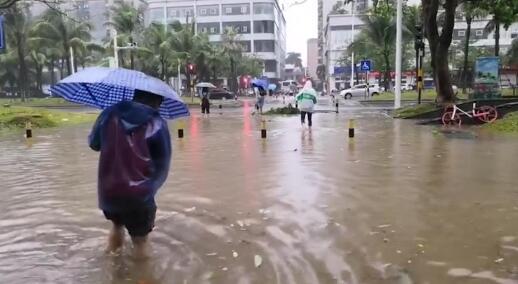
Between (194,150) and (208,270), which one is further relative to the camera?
(194,150)

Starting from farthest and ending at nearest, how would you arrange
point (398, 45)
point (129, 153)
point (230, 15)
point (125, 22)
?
point (230, 15)
point (125, 22)
point (398, 45)
point (129, 153)

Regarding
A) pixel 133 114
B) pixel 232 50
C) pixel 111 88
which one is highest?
pixel 232 50

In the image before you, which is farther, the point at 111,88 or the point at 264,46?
the point at 264,46

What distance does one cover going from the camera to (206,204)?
7266mm

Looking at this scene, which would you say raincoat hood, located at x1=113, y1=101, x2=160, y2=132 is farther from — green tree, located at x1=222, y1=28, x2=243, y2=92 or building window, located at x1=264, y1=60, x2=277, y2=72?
building window, located at x1=264, y1=60, x2=277, y2=72

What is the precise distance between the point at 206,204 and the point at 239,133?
10431mm

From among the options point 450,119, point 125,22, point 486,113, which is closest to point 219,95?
point 125,22

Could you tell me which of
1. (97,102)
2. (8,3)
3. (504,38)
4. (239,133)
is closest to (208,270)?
(97,102)

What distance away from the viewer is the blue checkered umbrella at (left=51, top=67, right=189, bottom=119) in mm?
4512

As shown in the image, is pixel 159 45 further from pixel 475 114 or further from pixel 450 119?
pixel 475 114

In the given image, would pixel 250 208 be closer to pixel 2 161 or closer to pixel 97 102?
pixel 97 102

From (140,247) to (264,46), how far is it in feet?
358

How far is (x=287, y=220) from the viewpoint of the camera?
632 centimetres

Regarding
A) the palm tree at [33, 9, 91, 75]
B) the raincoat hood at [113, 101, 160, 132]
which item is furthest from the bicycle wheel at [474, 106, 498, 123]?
the palm tree at [33, 9, 91, 75]
